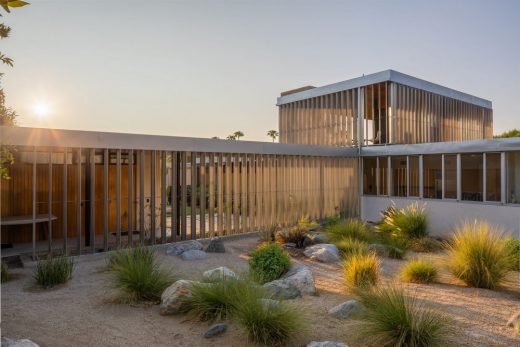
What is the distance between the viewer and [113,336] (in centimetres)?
434

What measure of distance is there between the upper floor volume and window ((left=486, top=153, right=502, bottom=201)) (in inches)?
169

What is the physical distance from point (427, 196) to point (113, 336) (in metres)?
11.4

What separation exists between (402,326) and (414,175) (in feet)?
32.9

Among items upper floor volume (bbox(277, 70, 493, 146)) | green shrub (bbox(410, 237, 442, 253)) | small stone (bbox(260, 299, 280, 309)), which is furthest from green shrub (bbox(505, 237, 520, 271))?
upper floor volume (bbox(277, 70, 493, 146))

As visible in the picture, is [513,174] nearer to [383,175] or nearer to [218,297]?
→ [383,175]

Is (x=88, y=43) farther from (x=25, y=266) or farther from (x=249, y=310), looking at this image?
(x=249, y=310)

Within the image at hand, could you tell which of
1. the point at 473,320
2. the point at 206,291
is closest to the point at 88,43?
the point at 206,291

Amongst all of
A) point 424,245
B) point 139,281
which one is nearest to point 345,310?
point 139,281

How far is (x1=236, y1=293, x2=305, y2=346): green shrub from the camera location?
405 cm

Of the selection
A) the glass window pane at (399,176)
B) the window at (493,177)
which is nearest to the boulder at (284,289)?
the window at (493,177)

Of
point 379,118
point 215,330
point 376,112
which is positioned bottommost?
point 215,330

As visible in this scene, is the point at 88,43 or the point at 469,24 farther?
the point at 469,24

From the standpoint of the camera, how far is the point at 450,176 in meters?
11.9

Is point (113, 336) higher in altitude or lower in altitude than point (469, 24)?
lower
